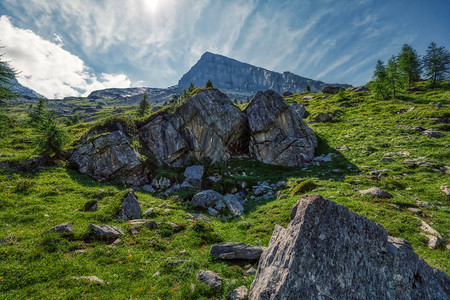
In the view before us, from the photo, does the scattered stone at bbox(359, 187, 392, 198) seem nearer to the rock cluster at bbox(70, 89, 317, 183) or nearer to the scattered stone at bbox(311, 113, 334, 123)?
the rock cluster at bbox(70, 89, 317, 183)

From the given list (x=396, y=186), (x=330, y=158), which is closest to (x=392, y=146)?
(x=330, y=158)

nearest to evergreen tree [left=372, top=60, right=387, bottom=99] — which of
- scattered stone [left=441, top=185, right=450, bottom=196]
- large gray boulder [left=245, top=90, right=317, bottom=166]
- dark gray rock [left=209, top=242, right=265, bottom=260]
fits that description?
large gray boulder [left=245, top=90, right=317, bottom=166]

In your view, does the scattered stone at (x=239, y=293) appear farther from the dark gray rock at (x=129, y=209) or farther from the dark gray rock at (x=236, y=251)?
the dark gray rock at (x=129, y=209)

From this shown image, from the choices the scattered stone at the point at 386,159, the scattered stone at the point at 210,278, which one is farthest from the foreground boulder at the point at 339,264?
the scattered stone at the point at 386,159

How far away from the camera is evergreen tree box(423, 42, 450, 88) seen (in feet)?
220

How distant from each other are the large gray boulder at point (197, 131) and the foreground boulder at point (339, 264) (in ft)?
98.2

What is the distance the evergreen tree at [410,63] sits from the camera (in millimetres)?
76375

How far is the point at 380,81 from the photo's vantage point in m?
62.8

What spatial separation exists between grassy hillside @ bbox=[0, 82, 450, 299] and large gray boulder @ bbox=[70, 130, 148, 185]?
6.96 ft

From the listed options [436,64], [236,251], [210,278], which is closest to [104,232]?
[210,278]

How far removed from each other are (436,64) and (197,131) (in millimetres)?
97816

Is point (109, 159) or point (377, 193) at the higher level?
point (109, 159)

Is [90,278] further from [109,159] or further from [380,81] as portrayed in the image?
[380,81]

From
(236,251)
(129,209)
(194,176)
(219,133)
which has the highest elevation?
(219,133)
